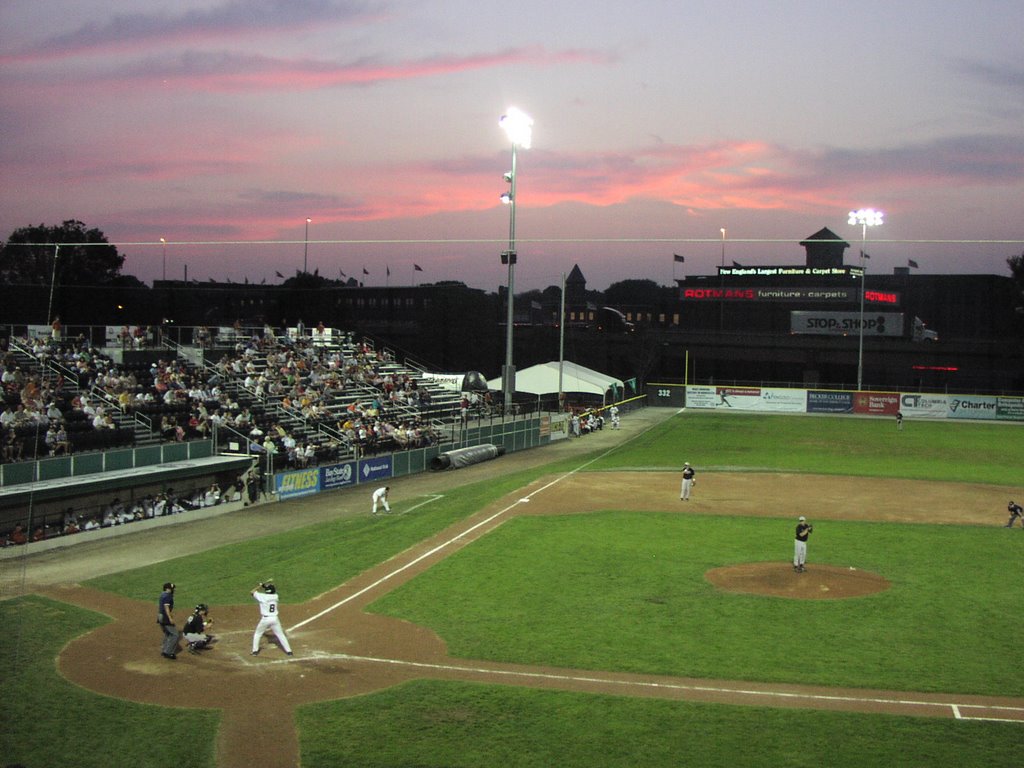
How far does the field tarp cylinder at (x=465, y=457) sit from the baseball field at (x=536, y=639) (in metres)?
8.70

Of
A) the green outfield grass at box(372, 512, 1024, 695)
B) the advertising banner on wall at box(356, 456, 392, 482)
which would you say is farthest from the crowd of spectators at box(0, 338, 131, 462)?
the green outfield grass at box(372, 512, 1024, 695)

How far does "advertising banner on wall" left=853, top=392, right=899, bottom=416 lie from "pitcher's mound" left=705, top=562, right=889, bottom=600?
2210 inches

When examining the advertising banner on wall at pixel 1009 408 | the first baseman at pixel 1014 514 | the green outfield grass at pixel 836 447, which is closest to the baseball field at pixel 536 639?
the first baseman at pixel 1014 514

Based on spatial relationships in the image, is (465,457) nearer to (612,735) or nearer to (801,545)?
(801,545)

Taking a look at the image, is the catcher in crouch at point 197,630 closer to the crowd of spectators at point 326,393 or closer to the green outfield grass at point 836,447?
the crowd of spectators at point 326,393

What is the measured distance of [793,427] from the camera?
67750 mm

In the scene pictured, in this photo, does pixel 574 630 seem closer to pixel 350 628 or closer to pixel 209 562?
pixel 350 628

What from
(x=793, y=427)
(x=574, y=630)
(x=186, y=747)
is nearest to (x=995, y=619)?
(x=574, y=630)

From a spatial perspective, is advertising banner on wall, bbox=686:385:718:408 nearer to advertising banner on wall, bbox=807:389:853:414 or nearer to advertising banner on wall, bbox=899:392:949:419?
advertising banner on wall, bbox=807:389:853:414

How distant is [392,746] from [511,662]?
14.0ft

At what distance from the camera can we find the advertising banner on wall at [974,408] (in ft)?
245

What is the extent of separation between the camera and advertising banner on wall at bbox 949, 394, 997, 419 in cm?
7456

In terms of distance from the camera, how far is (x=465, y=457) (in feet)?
151

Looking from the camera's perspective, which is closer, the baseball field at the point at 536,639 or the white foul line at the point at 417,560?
the baseball field at the point at 536,639
